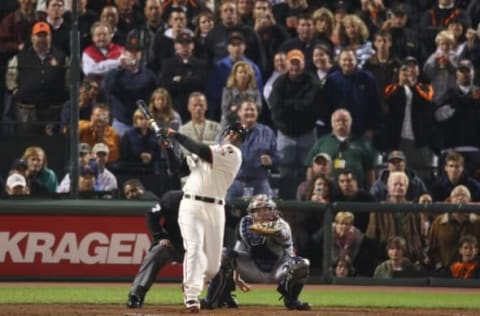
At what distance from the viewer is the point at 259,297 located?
15.0 m

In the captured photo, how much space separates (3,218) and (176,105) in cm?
290

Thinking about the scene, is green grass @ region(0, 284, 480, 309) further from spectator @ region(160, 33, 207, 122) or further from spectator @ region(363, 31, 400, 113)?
spectator @ region(363, 31, 400, 113)

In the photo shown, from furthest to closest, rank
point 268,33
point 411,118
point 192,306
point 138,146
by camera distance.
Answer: point 268,33
point 411,118
point 138,146
point 192,306

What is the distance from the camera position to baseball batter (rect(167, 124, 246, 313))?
12648 mm

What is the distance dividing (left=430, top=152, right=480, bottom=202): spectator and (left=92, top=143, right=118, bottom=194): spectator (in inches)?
159

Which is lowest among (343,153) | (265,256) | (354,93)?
(265,256)

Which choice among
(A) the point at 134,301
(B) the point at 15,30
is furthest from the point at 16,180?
(A) the point at 134,301

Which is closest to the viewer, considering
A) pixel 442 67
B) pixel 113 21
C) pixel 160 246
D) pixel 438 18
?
pixel 160 246

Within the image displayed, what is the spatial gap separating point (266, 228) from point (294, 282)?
26.1 inches

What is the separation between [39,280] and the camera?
16438 millimetres

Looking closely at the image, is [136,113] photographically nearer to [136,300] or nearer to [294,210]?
[294,210]

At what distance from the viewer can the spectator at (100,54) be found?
17781 millimetres

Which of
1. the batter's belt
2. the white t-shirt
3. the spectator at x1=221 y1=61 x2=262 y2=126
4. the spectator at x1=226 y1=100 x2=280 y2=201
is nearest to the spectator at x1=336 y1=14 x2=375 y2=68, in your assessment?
the spectator at x1=221 y1=61 x2=262 y2=126

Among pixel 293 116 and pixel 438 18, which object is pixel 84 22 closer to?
pixel 293 116
